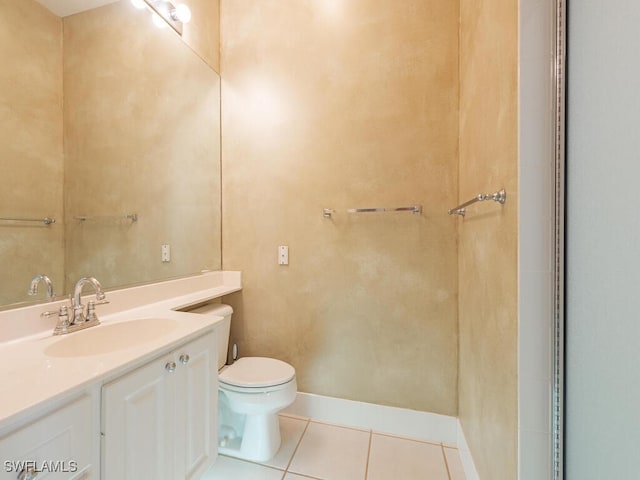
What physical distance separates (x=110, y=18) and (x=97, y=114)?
0.51 m

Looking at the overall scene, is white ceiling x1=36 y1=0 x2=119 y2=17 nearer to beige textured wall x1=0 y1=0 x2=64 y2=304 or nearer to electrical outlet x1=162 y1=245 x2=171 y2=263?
beige textured wall x1=0 y1=0 x2=64 y2=304

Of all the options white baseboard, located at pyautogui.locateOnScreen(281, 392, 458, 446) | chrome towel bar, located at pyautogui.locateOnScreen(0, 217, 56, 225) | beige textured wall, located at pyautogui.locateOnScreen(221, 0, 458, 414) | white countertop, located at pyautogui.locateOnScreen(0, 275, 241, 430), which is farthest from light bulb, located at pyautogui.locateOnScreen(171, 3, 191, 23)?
white baseboard, located at pyautogui.locateOnScreen(281, 392, 458, 446)

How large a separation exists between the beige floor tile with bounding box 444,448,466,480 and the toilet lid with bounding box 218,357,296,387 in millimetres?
933

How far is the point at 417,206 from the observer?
1.54 meters

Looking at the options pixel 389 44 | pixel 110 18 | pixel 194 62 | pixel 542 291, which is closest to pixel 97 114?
pixel 110 18

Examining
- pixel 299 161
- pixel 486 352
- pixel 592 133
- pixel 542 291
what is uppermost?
pixel 299 161

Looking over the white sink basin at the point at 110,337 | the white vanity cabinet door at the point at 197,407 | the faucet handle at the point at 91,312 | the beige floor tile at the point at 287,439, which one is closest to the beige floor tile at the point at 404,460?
the beige floor tile at the point at 287,439

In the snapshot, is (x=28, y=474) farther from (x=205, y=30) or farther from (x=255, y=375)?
(x=205, y=30)

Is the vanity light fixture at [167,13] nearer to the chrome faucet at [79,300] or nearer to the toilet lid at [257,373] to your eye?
the chrome faucet at [79,300]

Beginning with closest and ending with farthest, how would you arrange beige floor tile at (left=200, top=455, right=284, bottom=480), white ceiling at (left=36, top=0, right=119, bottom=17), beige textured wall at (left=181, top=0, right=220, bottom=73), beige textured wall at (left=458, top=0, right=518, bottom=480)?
beige textured wall at (left=458, top=0, right=518, bottom=480) < white ceiling at (left=36, top=0, right=119, bottom=17) < beige floor tile at (left=200, top=455, right=284, bottom=480) < beige textured wall at (left=181, top=0, right=220, bottom=73)

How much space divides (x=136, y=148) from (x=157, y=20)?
0.75m

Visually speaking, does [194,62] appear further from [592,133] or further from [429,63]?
[592,133]

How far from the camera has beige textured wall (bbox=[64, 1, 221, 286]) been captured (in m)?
1.15

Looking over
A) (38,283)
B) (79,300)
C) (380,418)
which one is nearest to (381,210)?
(380,418)
